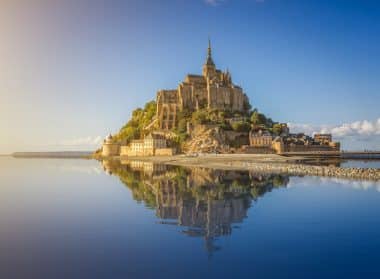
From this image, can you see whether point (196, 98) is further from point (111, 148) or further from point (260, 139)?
point (111, 148)

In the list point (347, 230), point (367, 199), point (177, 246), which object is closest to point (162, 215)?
point (177, 246)

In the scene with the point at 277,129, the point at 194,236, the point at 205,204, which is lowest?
the point at 194,236

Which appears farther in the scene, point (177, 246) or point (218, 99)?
point (218, 99)

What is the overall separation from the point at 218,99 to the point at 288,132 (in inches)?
792

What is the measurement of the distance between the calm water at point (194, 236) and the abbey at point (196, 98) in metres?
73.1

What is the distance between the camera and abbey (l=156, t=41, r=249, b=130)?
97.5m

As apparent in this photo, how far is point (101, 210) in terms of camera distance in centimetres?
2017

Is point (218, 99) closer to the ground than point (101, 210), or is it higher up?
higher up

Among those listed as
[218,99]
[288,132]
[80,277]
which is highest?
[218,99]

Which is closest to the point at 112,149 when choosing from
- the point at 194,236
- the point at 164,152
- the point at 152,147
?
the point at 152,147

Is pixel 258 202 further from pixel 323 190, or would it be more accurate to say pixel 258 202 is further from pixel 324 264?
pixel 324 264

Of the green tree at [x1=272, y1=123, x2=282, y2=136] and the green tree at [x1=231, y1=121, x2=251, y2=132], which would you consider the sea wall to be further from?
the green tree at [x1=272, y1=123, x2=282, y2=136]

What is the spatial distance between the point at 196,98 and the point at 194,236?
86751 millimetres

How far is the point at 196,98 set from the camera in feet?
326
